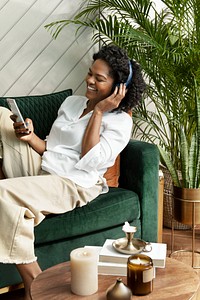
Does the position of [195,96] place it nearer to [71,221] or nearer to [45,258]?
[71,221]

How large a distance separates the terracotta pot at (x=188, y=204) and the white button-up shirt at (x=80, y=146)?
422 millimetres

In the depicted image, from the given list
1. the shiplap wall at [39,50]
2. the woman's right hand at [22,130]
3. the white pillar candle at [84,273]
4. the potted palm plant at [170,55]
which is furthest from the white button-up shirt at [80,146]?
the white pillar candle at [84,273]

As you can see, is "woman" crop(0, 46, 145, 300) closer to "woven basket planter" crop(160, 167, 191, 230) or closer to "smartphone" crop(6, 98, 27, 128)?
"smartphone" crop(6, 98, 27, 128)

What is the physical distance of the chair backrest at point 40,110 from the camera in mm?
2805

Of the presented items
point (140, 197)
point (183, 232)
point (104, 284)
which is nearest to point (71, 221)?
point (140, 197)

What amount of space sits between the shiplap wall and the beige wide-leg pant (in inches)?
27.4

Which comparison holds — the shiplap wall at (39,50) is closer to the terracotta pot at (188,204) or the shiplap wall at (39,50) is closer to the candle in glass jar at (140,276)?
the terracotta pot at (188,204)

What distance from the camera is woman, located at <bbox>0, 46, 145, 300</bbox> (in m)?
2.31

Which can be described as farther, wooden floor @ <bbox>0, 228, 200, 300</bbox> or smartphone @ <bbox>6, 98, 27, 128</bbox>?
wooden floor @ <bbox>0, 228, 200, 300</bbox>

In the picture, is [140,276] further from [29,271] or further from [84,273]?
[29,271]

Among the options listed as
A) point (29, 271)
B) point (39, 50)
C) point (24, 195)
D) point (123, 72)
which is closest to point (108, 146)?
point (123, 72)

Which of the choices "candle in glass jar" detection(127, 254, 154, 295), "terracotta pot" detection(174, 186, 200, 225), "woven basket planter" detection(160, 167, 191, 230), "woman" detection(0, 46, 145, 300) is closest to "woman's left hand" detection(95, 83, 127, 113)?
"woman" detection(0, 46, 145, 300)

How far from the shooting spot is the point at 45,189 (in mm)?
2264

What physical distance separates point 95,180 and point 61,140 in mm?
285
